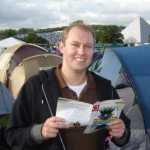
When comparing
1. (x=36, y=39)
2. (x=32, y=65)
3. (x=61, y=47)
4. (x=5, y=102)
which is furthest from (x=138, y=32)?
(x=61, y=47)

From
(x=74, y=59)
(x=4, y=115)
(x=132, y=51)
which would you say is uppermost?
(x=74, y=59)

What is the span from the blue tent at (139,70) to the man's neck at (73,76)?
2.52m

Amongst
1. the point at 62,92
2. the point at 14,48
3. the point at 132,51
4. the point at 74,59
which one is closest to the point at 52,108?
the point at 62,92

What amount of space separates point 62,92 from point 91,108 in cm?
20

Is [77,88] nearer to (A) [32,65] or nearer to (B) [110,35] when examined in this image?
(A) [32,65]

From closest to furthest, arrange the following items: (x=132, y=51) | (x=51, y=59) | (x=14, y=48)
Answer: (x=132, y=51) < (x=51, y=59) < (x=14, y=48)

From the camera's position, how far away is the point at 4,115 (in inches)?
232

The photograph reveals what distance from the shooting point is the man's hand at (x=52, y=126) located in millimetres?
2252

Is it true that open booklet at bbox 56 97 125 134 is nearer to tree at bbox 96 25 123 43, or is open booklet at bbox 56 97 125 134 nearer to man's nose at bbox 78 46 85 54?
man's nose at bbox 78 46 85 54

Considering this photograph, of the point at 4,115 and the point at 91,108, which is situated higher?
the point at 91,108

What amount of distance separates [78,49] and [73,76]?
141 mm

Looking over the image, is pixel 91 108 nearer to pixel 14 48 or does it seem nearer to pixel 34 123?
pixel 34 123

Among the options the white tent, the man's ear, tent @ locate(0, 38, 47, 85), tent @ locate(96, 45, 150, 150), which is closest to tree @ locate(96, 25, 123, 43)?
the white tent

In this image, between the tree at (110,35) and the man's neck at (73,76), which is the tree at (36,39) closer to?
the tree at (110,35)
